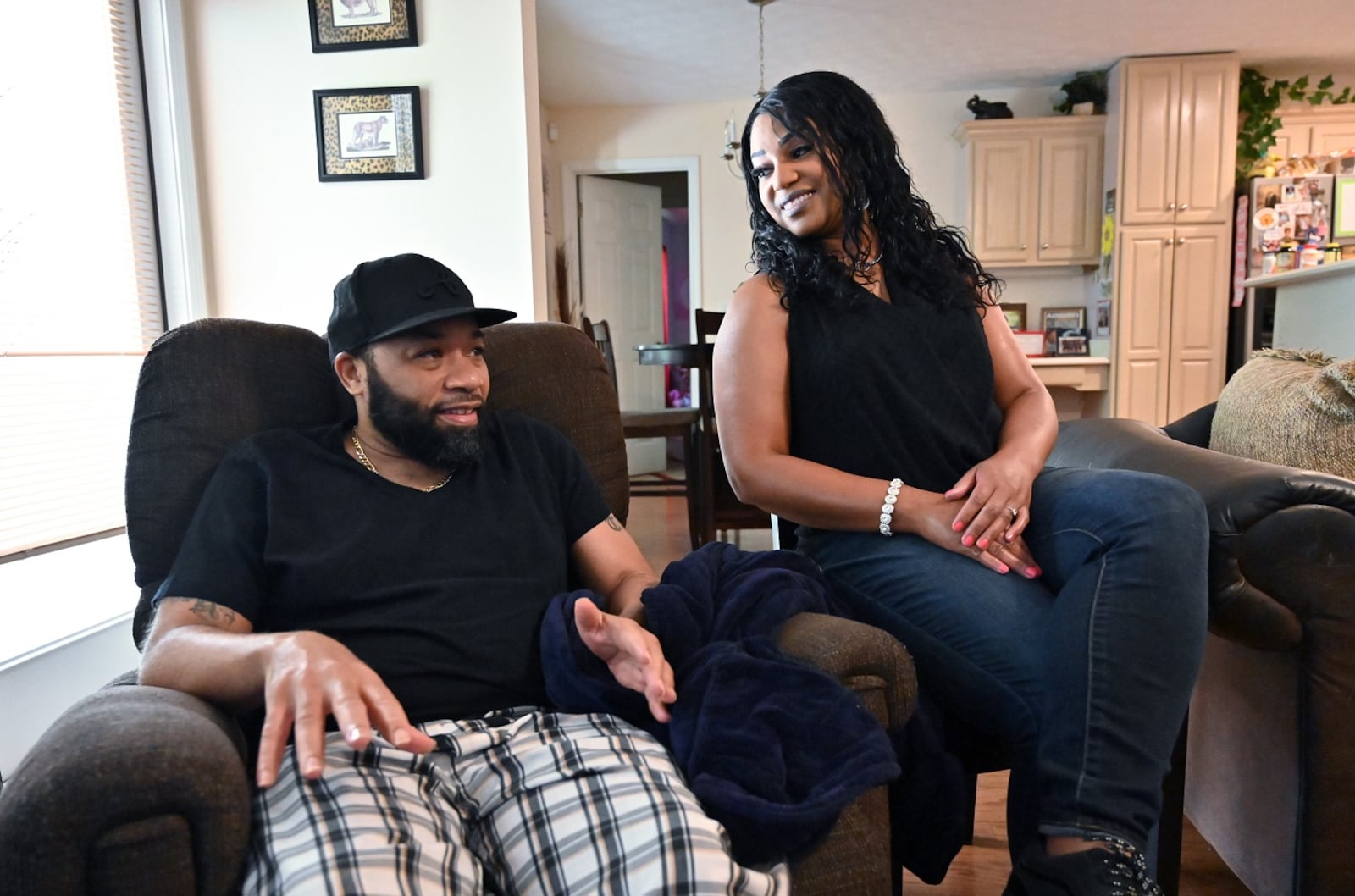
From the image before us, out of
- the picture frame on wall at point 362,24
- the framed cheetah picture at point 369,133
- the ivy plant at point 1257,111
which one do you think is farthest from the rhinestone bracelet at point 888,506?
the ivy plant at point 1257,111

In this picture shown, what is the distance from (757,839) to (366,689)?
1.38 feet

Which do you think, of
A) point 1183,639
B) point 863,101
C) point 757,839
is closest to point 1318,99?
point 863,101

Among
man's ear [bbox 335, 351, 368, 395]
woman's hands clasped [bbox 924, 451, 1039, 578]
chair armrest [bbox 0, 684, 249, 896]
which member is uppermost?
man's ear [bbox 335, 351, 368, 395]

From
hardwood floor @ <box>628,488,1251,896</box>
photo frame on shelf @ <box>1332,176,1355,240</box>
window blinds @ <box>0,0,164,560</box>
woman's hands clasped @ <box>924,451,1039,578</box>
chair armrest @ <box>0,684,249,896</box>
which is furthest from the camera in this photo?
photo frame on shelf @ <box>1332,176,1355,240</box>

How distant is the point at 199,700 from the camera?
3.24ft

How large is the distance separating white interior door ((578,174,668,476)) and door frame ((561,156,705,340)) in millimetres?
45

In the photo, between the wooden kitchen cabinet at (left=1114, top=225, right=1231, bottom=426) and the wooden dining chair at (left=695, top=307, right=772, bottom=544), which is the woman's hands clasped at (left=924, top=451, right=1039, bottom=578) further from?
the wooden kitchen cabinet at (left=1114, top=225, right=1231, bottom=426)

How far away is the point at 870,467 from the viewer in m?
1.35

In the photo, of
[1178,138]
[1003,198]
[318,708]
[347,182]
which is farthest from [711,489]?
[1178,138]

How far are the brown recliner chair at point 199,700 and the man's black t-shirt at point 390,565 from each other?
135 mm

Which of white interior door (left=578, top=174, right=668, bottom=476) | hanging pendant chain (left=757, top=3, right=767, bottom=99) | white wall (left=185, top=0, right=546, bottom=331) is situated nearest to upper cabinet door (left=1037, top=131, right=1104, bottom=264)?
hanging pendant chain (left=757, top=3, right=767, bottom=99)

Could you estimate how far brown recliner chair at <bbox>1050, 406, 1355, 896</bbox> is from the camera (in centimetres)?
115

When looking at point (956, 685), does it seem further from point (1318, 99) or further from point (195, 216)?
point (1318, 99)

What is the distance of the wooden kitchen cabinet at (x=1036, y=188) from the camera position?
535 cm
